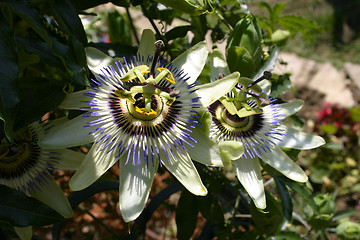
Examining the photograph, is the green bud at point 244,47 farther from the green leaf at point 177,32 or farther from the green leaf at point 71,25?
the green leaf at point 71,25

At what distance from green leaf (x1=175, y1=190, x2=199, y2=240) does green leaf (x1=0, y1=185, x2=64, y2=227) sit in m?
0.36

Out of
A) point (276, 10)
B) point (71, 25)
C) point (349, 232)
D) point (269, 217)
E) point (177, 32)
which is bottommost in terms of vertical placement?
point (349, 232)

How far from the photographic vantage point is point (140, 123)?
940 mm

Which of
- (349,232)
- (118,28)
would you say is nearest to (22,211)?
(118,28)

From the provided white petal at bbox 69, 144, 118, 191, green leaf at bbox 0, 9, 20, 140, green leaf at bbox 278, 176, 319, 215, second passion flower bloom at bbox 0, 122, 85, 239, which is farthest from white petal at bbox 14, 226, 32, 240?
green leaf at bbox 278, 176, 319, 215

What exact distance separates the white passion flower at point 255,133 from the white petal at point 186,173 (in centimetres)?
8

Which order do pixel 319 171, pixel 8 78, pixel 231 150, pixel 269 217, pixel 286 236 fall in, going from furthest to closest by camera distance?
1. pixel 319 171
2. pixel 286 236
3. pixel 269 217
4. pixel 231 150
5. pixel 8 78

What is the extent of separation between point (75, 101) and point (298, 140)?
547 mm

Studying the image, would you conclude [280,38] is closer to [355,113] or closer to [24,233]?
[24,233]

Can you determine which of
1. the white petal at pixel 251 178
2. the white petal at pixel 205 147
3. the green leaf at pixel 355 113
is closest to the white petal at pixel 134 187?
the white petal at pixel 205 147

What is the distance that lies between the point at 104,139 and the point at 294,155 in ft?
1.53

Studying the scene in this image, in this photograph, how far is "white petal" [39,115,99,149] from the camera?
81 centimetres

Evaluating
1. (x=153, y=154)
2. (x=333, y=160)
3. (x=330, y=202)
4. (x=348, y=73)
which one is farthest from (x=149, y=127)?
(x=348, y=73)

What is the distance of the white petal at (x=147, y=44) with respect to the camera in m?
0.91
